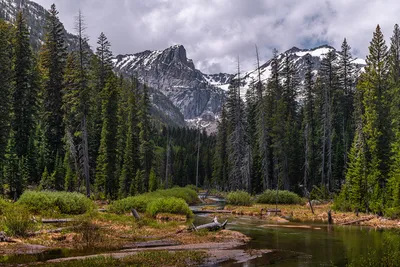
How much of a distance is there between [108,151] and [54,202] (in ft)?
62.3

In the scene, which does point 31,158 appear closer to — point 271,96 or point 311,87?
point 271,96

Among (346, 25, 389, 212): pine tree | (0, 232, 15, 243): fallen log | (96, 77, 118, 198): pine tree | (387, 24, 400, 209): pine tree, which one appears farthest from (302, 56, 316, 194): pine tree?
(0, 232, 15, 243): fallen log

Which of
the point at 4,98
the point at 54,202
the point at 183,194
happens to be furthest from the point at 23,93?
the point at 183,194

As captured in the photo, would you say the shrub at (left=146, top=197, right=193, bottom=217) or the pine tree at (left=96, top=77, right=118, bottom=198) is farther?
the pine tree at (left=96, top=77, right=118, bottom=198)

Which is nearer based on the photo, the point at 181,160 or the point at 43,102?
the point at 43,102

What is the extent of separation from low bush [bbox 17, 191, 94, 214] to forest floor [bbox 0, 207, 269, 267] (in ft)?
6.92

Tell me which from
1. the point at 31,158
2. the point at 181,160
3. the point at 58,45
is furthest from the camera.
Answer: the point at 181,160

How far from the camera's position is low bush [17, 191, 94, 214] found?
22883 millimetres

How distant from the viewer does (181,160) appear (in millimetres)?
108750

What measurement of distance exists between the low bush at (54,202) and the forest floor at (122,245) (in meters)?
2.11

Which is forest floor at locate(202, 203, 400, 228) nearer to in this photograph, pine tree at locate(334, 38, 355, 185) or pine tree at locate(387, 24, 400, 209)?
pine tree at locate(387, 24, 400, 209)

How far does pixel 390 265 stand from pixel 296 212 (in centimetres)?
2520

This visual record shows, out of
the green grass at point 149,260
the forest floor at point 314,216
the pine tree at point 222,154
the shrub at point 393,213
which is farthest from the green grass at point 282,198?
the pine tree at point 222,154

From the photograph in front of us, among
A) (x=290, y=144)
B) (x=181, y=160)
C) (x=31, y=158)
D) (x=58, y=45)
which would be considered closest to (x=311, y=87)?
(x=290, y=144)
